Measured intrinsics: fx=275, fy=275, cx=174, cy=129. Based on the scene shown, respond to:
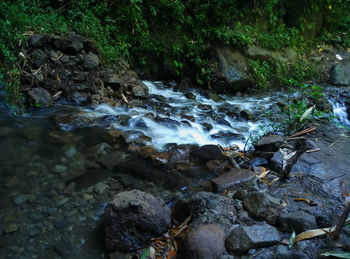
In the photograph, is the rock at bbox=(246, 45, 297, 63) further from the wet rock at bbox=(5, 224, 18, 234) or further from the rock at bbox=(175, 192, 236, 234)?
the wet rock at bbox=(5, 224, 18, 234)

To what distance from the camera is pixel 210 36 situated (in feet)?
23.3

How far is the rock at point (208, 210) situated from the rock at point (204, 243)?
14cm

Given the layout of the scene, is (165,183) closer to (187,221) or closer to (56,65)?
(187,221)

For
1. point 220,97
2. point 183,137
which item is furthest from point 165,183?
point 220,97

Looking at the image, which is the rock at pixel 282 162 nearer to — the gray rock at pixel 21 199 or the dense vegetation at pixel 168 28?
the gray rock at pixel 21 199

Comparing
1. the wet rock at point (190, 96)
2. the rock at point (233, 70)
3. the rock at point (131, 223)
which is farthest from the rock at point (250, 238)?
the rock at point (233, 70)

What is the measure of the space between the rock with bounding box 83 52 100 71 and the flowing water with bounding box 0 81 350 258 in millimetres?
905

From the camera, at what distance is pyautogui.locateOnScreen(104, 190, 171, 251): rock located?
2.13 metres

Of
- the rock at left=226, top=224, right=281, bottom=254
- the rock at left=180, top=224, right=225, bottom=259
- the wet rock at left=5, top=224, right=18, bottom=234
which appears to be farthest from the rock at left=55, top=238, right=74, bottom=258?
the rock at left=226, top=224, right=281, bottom=254

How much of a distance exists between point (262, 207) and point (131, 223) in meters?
1.06

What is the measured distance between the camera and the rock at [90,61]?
17.4 feet

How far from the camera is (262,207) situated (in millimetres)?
2223

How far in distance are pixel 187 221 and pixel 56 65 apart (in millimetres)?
4032

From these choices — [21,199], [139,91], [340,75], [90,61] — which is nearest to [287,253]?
[21,199]
